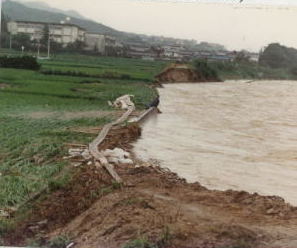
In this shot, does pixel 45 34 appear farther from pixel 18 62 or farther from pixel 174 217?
pixel 174 217

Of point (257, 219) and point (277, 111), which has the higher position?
point (277, 111)

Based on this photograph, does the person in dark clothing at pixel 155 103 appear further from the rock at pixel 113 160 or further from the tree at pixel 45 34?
the tree at pixel 45 34

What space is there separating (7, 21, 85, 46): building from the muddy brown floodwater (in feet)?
3.20

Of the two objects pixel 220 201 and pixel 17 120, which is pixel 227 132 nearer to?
pixel 220 201

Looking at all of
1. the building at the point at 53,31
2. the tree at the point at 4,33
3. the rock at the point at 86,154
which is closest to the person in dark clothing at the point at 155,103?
the rock at the point at 86,154

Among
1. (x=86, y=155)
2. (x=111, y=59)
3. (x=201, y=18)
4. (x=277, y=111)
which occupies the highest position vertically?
(x=201, y=18)

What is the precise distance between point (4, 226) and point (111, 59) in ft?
5.96

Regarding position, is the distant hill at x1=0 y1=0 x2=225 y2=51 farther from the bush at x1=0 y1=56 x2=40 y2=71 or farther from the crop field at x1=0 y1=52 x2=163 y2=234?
the bush at x1=0 y1=56 x2=40 y2=71

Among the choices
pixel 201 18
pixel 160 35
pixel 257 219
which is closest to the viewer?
pixel 257 219

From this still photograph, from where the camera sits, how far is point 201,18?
539 centimetres

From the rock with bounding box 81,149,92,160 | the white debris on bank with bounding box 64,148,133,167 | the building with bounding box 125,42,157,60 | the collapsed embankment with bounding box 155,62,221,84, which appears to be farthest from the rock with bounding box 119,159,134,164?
the building with bounding box 125,42,157,60

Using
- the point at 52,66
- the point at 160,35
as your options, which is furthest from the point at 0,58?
the point at 160,35

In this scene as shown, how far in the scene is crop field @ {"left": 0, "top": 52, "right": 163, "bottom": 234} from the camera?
538 centimetres

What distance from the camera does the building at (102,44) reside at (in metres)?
5.86
